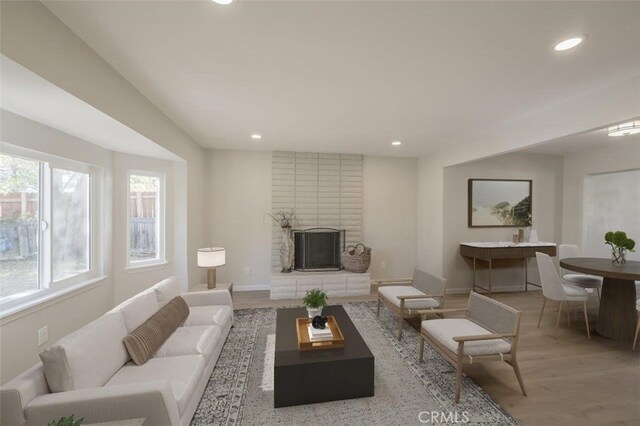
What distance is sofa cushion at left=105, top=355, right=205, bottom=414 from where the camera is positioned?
5.36 feet

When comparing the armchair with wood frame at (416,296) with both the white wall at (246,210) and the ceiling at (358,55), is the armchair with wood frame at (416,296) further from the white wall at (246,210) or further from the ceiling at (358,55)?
the ceiling at (358,55)

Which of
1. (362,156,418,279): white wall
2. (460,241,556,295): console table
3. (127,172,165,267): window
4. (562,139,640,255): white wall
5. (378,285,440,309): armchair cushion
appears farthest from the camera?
(362,156,418,279): white wall

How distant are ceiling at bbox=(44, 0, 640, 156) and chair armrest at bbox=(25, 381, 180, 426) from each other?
200 centimetres

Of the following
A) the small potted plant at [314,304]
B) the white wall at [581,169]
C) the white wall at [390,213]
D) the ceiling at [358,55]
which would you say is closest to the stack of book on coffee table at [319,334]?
the small potted plant at [314,304]

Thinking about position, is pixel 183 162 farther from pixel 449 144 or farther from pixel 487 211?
pixel 487 211

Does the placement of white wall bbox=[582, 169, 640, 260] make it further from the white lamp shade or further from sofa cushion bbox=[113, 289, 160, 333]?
sofa cushion bbox=[113, 289, 160, 333]

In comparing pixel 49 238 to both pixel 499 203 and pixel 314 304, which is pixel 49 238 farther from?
pixel 499 203

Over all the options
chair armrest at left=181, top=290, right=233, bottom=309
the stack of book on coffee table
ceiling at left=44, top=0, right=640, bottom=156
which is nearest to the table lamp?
chair armrest at left=181, top=290, right=233, bottom=309

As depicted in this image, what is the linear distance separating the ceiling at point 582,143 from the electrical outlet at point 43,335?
5.93 meters

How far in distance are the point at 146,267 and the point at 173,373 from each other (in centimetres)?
233

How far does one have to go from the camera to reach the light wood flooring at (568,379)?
191 centimetres

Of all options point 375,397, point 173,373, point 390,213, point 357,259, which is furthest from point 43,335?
point 390,213

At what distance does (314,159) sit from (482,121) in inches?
106

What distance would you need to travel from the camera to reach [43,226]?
2.52 m
